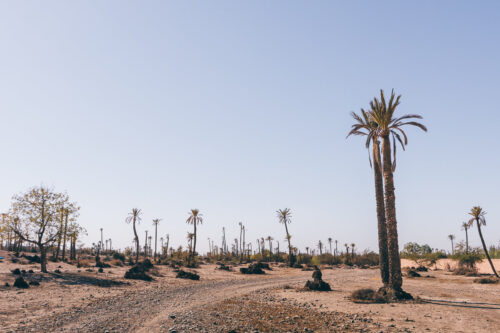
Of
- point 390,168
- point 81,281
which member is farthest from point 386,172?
point 81,281

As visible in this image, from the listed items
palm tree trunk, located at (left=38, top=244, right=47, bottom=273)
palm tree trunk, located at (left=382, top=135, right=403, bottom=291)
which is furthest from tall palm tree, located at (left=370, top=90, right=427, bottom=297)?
palm tree trunk, located at (left=38, top=244, right=47, bottom=273)

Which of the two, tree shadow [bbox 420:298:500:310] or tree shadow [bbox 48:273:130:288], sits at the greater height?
tree shadow [bbox 420:298:500:310]

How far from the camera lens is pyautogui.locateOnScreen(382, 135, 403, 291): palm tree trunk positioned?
767 inches

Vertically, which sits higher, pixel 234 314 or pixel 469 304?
pixel 234 314

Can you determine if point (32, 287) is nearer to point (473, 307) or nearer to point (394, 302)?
point (394, 302)

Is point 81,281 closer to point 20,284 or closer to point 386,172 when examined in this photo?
point 20,284

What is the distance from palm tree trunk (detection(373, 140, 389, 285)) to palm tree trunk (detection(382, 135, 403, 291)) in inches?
53.9

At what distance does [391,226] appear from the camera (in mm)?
20219

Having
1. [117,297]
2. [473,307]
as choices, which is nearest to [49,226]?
[117,297]

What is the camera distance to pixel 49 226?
34.9 m

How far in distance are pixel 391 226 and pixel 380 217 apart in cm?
277

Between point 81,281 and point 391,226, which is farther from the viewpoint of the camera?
point 81,281

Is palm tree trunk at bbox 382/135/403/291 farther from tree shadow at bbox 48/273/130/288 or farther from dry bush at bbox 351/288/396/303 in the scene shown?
tree shadow at bbox 48/273/130/288

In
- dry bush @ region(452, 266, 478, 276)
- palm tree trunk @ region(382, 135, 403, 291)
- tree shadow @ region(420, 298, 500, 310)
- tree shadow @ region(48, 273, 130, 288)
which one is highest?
palm tree trunk @ region(382, 135, 403, 291)
